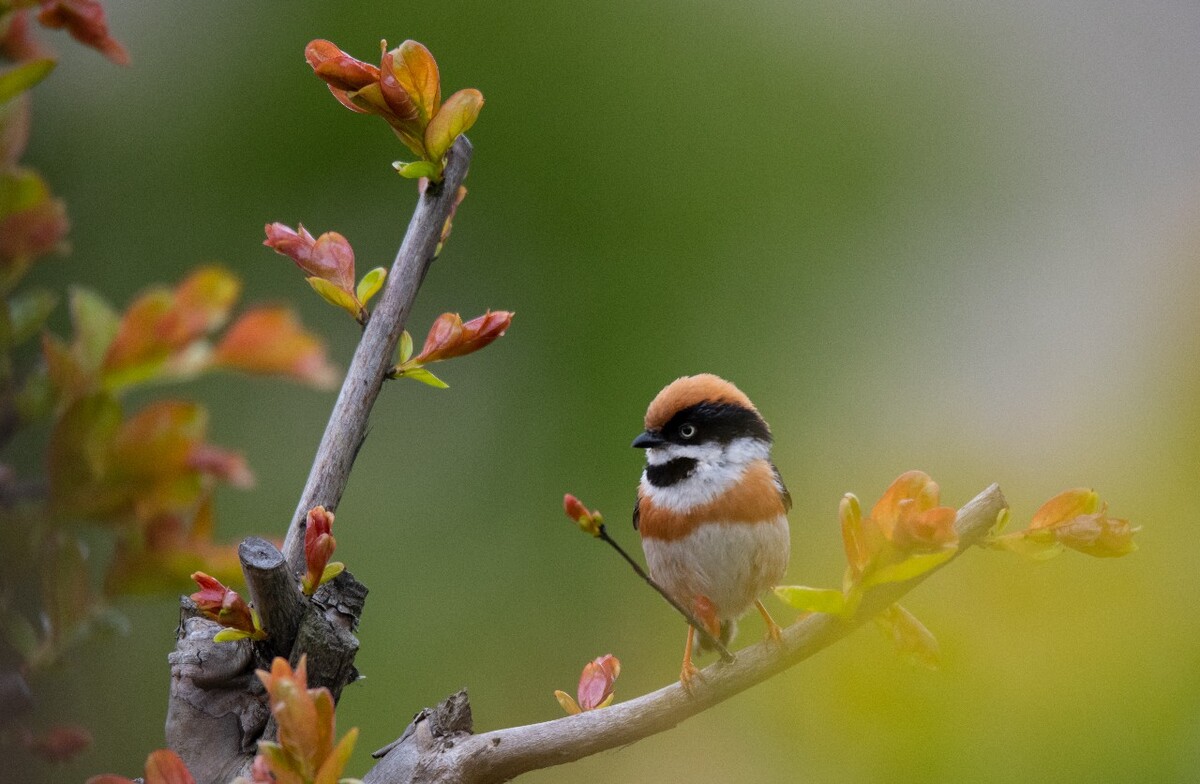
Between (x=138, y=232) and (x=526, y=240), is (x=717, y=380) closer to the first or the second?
(x=526, y=240)

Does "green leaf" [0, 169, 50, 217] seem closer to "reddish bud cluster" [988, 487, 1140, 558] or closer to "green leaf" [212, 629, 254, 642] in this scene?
"green leaf" [212, 629, 254, 642]

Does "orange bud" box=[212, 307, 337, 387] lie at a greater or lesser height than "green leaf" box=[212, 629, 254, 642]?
greater

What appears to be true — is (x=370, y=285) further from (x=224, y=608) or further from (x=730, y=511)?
(x=730, y=511)

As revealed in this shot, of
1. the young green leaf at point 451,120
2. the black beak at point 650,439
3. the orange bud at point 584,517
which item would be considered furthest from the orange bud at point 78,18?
the black beak at point 650,439

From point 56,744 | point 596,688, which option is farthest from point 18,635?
point 596,688

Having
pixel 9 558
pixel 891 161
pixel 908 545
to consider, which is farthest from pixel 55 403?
pixel 891 161

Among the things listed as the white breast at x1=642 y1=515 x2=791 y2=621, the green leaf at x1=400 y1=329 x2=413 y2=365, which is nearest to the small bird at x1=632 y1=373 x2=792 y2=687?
the white breast at x1=642 y1=515 x2=791 y2=621

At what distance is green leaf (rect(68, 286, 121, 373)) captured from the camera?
1113mm

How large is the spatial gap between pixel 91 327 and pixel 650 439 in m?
0.92

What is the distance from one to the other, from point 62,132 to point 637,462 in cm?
166

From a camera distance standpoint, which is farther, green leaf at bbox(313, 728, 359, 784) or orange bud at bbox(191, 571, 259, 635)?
orange bud at bbox(191, 571, 259, 635)

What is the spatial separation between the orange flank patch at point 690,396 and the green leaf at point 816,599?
85cm

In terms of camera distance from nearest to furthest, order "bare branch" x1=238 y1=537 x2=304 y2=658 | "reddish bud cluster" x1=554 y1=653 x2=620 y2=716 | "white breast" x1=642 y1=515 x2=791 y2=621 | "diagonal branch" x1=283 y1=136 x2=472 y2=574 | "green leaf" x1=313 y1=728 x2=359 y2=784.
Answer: "green leaf" x1=313 y1=728 x2=359 y2=784 < "bare branch" x1=238 y1=537 x2=304 y2=658 < "diagonal branch" x1=283 y1=136 x2=472 y2=574 < "reddish bud cluster" x1=554 y1=653 x2=620 y2=716 < "white breast" x1=642 y1=515 x2=791 y2=621

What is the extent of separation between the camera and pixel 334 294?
103 cm
